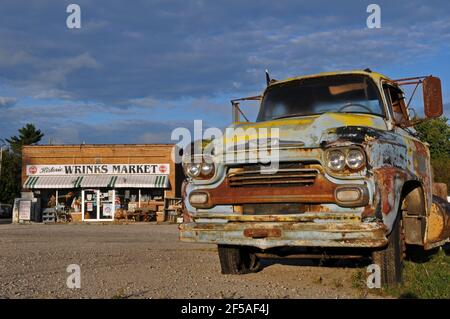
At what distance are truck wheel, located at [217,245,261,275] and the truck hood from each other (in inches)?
64.6

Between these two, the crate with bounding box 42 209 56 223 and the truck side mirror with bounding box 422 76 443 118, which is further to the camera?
the crate with bounding box 42 209 56 223

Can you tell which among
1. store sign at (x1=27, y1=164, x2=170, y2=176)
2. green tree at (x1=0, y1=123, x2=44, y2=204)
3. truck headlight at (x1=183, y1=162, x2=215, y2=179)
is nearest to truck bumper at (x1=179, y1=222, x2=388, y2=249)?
truck headlight at (x1=183, y1=162, x2=215, y2=179)

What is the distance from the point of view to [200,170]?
253 inches

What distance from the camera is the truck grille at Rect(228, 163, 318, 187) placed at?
5781mm

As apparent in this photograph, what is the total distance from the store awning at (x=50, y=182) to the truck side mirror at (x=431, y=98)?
29383 millimetres

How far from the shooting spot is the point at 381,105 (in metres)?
7.02

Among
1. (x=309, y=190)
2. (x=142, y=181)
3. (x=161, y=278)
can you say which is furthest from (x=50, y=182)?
(x=309, y=190)

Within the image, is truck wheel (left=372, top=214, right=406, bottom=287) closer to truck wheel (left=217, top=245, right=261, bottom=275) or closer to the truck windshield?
the truck windshield

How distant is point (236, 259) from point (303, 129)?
7.51ft

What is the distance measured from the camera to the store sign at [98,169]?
34094mm

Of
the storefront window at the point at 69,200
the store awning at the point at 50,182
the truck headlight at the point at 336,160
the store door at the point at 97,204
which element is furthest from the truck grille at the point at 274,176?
the storefront window at the point at 69,200
